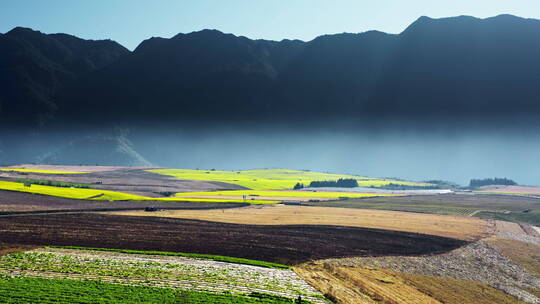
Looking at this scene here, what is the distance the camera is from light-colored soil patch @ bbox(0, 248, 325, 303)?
30328mm

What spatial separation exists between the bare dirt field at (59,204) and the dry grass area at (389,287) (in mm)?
48922

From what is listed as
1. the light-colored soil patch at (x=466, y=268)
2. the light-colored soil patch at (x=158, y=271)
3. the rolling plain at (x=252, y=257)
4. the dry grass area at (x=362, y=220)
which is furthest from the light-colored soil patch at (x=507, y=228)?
the light-colored soil patch at (x=158, y=271)

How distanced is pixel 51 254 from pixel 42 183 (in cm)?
7368

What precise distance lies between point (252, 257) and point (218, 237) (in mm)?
10398

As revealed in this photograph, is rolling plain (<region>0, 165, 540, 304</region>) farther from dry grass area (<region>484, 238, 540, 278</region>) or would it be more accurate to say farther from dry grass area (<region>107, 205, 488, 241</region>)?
dry grass area (<region>107, 205, 488, 241</region>)

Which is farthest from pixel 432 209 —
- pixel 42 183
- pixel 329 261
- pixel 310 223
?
pixel 42 183

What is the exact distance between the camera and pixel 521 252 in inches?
2069

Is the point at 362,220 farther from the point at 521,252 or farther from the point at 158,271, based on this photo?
the point at 158,271

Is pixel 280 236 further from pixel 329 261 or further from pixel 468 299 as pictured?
pixel 468 299

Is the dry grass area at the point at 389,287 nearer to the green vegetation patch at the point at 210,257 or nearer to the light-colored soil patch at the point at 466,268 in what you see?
the light-colored soil patch at the point at 466,268

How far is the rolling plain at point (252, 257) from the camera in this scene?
29.1 metres

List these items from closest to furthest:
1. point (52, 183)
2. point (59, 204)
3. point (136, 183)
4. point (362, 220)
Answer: point (362, 220) → point (59, 204) → point (52, 183) → point (136, 183)

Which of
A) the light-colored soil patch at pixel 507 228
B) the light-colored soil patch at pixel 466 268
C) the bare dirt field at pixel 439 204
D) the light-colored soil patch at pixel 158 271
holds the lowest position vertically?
the light-colored soil patch at pixel 466 268

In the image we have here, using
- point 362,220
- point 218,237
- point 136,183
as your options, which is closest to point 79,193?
point 136,183
